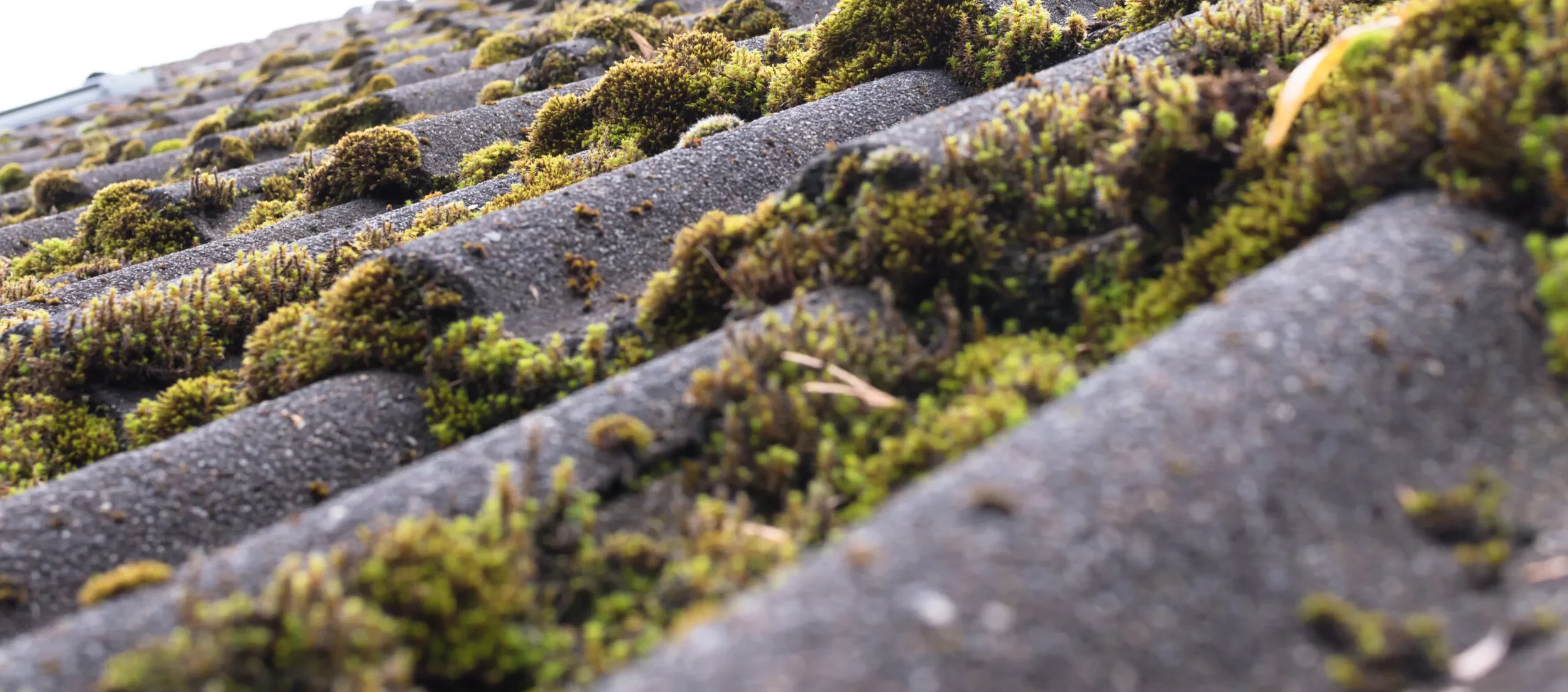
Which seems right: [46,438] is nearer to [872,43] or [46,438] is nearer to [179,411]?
[179,411]

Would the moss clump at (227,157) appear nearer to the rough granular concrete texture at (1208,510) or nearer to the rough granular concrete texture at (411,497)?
the rough granular concrete texture at (411,497)

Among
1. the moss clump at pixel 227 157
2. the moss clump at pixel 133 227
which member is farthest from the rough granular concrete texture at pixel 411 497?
the moss clump at pixel 227 157

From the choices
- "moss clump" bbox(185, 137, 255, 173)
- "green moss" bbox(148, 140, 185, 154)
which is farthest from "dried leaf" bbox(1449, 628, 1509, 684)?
"green moss" bbox(148, 140, 185, 154)

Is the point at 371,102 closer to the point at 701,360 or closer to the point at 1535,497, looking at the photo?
the point at 701,360

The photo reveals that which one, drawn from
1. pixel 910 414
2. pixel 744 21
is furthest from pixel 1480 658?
pixel 744 21

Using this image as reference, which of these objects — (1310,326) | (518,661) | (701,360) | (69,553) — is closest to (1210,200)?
(1310,326)

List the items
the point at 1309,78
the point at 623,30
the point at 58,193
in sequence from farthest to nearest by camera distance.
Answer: the point at 58,193 < the point at 623,30 < the point at 1309,78
